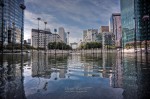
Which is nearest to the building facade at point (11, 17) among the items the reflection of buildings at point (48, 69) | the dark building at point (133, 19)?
the dark building at point (133, 19)

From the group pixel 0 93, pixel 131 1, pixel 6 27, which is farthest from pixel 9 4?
pixel 0 93

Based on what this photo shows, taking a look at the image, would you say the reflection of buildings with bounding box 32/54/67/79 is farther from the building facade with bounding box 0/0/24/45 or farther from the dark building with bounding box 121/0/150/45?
the building facade with bounding box 0/0/24/45

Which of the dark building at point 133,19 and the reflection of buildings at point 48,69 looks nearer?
the reflection of buildings at point 48,69

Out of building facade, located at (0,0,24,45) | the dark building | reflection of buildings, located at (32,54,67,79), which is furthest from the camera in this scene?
building facade, located at (0,0,24,45)

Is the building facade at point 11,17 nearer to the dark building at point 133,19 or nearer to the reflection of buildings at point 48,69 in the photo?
the dark building at point 133,19

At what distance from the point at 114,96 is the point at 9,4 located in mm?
152712

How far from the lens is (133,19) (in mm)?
125750

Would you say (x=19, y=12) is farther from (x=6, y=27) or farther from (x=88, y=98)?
(x=88, y=98)

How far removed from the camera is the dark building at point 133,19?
4668 inches

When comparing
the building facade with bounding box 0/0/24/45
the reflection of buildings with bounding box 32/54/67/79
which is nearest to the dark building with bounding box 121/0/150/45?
the building facade with bounding box 0/0/24/45

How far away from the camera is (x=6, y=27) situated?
137750 millimetres

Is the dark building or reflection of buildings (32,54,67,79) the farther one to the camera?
Answer: the dark building

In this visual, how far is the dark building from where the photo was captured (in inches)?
4668

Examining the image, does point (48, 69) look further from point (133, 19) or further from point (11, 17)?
point (11, 17)
